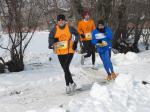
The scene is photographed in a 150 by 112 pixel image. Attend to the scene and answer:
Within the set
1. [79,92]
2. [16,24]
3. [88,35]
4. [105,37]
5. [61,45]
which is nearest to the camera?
[61,45]

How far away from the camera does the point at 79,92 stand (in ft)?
34.7

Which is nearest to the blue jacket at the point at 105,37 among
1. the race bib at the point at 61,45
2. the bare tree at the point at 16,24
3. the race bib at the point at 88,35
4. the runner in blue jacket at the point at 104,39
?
the runner in blue jacket at the point at 104,39

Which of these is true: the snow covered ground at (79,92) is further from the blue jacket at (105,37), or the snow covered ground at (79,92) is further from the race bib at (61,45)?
the race bib at (61,45)

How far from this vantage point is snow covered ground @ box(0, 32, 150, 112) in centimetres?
841

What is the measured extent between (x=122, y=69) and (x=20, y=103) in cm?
588

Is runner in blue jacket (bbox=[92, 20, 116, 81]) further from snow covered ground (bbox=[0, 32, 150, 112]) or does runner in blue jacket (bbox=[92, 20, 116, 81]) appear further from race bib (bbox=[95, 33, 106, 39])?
snow covered ground (bbox=[0, 32, 150, 112])

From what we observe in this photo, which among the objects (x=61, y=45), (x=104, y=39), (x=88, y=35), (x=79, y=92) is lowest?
(x=79, y=92)

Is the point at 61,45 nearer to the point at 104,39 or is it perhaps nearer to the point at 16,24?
the point at 104,39

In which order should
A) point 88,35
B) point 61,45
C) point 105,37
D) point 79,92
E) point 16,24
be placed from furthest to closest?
point 16,24, point 88,35, point 105,37, point 79,92, point 61,45

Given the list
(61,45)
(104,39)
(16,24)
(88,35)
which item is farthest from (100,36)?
(16,24)

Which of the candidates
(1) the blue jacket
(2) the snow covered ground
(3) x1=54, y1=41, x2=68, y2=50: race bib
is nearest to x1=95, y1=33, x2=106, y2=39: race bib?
(1) the blue jacket

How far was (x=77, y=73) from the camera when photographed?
13875 millimetres

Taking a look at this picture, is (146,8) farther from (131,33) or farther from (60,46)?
(60,46)

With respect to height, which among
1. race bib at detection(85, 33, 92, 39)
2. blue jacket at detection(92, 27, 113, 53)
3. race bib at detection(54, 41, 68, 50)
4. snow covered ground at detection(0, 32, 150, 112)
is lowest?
snow covered ground at detection(0, 32, 150, 112)
